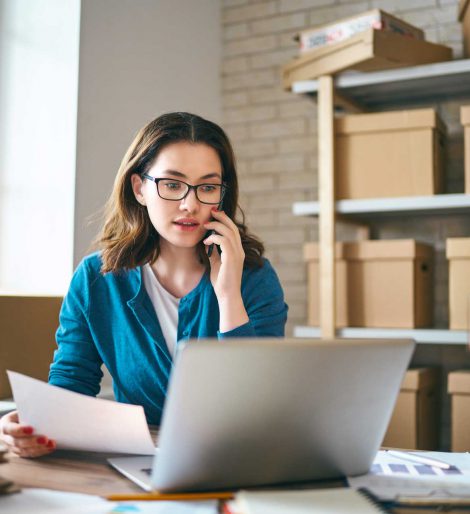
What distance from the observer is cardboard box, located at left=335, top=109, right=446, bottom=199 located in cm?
243

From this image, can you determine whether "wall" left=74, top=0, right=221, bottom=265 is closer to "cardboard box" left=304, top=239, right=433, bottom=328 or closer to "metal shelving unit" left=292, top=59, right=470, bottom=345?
"metal shelving unit" left=292, top=59, right=470, bottom=345

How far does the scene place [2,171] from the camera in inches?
98.3

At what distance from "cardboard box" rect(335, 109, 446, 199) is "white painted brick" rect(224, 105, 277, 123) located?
2.01 ft

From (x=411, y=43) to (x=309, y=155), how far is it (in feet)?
2.33

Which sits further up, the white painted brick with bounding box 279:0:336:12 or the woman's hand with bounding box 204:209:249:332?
the white painted brick with bounding box 279:0:336:12

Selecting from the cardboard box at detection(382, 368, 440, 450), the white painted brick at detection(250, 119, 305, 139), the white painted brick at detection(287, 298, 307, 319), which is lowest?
the cardboard box at detection(382, 368, 440, 450)

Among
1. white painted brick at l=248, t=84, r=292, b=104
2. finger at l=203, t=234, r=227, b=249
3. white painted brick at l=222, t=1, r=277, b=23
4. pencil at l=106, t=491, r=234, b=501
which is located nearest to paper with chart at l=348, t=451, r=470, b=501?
pencil at l=106, t=491, r=234, b=501

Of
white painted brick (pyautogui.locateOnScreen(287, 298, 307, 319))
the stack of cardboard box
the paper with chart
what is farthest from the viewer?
white painted brick (pyautogui.locateOnScreen(287, 298, 307, 319))

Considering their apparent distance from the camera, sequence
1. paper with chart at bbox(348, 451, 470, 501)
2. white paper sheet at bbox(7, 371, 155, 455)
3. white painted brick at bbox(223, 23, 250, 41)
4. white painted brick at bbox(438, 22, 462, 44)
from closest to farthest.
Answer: paper with chart at bbox(348, 451, 470, 501) → white paper sheet at bbox(7, 371, 155, 455) → white painted brick at bbox(438, 22, 462, 44) → white painted brick at bbox(223, 23, 250, 41)

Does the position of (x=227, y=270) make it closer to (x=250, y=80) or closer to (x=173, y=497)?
(x=173, y=497)

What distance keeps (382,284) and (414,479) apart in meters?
1.61

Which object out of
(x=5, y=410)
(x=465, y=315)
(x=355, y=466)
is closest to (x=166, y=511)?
(x=355, y=466)

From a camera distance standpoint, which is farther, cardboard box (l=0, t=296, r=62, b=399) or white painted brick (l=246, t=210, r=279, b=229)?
white painted brick (l=246, t=210, r=279, b=229)

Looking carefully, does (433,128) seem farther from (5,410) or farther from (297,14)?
(5,410)
